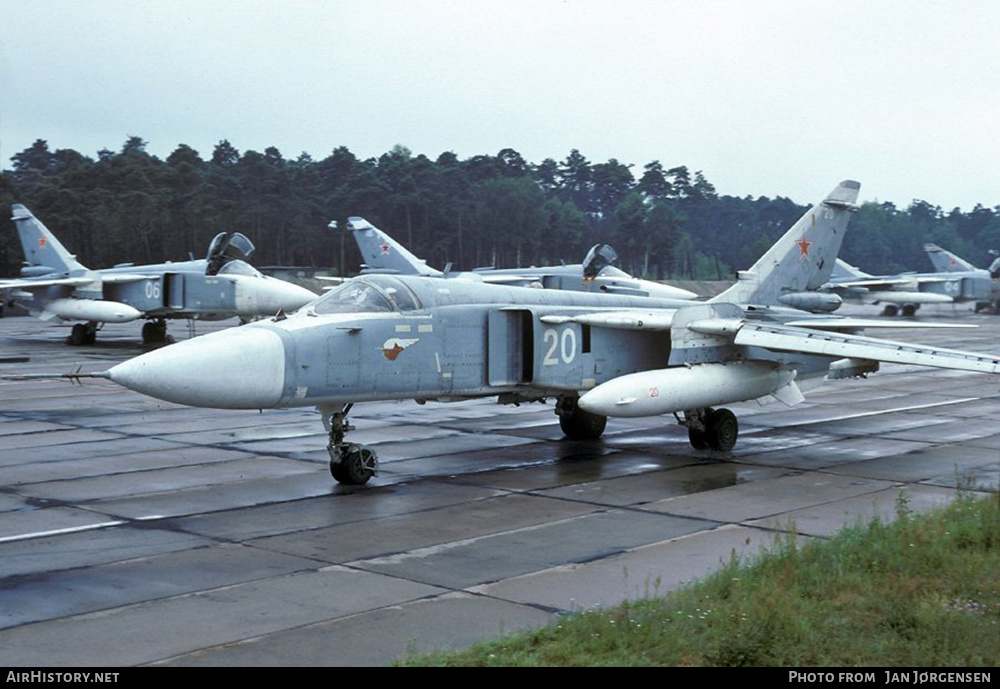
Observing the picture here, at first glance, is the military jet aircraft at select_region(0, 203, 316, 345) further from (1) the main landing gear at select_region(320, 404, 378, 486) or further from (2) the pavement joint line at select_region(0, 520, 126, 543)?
(2) the pavement joint line at select_region(0, 520, 126, 543)

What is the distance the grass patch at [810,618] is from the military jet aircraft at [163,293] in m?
28.8

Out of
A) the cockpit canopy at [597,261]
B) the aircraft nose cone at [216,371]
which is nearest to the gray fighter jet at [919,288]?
the cockpit canopy at [597,261]

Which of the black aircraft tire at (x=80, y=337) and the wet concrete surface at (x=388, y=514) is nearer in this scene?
the wet concrete surface at (x=388, y=514)

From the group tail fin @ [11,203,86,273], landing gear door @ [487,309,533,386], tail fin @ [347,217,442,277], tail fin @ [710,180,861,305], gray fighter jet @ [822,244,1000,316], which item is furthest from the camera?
gray fighter jet @ [822,244,1000,316]

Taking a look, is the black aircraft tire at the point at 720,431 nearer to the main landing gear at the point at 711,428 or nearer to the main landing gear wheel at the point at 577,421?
the main landing gear at the point at 711,428

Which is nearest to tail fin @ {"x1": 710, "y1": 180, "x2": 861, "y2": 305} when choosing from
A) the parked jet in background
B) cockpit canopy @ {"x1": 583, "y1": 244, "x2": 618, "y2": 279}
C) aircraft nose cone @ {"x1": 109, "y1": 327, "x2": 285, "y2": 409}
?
aircraft nose cone @ {"x1": 109, "y1": 327, "x2": 285, "y2": 409}

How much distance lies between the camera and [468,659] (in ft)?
20.9

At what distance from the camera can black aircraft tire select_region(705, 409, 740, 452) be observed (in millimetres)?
15578

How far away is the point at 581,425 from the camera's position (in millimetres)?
16688

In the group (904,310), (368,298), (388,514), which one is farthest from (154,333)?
(904,310)

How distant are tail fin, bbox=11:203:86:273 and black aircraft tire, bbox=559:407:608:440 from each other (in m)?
29.0

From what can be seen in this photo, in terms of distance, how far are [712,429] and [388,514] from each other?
19.7ft

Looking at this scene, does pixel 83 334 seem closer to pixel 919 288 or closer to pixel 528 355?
pixel 528 355

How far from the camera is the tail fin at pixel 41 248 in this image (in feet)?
135
